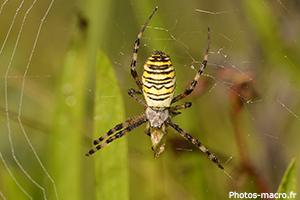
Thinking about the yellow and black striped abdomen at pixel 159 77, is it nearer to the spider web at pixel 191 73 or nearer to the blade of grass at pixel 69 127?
the spider web at pixel 191 73

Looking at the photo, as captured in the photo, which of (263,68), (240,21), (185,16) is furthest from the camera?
(185,16)

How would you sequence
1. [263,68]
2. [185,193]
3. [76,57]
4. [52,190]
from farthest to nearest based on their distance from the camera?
[185,193]
[263,68]
[76,57]
[52,190]

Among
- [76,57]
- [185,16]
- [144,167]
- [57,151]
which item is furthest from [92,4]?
[144,167]

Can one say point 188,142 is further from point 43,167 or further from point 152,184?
point 43,167

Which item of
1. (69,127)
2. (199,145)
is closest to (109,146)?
(69,127)

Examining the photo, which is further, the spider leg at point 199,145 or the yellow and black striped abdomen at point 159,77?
the spider leg at point 199,145

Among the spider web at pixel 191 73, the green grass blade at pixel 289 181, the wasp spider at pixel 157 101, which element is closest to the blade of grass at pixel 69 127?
the spider web at pixel 191 73

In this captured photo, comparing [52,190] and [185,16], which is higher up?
[185,16]
